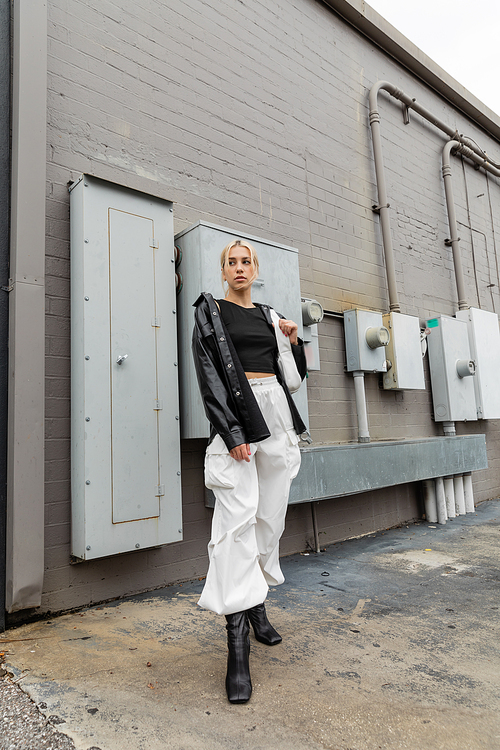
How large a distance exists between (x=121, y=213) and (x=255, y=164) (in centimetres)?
156

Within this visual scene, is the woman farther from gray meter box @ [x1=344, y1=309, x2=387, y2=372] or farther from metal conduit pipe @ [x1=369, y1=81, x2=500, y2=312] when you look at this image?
metal conduit pipe @ [x1=369, y1=81, x2=500, y2=312]

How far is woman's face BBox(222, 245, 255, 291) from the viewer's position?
85.4 inches

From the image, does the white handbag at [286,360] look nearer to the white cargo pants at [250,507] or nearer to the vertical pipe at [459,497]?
the white cargo pants at [250,507]

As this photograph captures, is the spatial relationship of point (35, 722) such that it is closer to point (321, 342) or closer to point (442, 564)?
point (442, 564)

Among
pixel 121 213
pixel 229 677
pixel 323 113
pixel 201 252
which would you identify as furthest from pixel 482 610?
pixel 323 113

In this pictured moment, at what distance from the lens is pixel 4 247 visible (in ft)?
7.66

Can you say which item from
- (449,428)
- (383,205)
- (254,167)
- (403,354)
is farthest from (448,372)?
(254,167)

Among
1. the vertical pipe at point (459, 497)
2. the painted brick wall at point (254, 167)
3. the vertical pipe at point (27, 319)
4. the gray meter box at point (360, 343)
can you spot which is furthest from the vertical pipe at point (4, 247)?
the vertical pipe at point (459, 497)

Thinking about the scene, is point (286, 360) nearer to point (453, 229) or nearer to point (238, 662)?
point (238, 662)

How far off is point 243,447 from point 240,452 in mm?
22

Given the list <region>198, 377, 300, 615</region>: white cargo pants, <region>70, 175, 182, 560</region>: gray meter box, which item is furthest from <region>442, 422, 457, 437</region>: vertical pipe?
<region>198, 377, 300, 615</region>: white cargo pants

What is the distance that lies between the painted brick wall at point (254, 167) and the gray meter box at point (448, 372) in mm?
156

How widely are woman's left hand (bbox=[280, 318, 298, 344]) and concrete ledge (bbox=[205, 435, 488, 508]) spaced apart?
1.15 m

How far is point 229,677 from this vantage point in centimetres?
164
